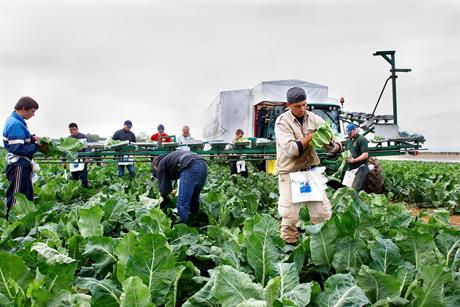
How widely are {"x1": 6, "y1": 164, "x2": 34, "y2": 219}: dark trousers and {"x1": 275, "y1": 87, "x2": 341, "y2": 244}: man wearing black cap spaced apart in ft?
11.8

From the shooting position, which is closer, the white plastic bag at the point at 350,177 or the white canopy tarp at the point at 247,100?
the white plastic bag at the point at 350,177

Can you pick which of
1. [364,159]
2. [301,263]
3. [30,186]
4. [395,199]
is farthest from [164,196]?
[395,199]

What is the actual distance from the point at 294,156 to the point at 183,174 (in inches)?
65.7

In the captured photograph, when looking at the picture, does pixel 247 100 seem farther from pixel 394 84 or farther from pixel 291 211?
pixel 291 211

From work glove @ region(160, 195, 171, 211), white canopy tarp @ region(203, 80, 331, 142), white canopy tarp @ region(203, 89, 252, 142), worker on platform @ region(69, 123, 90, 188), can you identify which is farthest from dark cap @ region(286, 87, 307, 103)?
white canopy tarp @ region(203, 89, 252, 142)

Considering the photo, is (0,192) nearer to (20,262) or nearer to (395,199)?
(20,262)

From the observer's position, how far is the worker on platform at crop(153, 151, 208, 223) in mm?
5129

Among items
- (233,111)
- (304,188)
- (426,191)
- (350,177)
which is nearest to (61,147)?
(304,188)

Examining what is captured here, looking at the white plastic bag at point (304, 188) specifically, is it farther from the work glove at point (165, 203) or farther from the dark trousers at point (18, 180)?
the dark trousers at point (18, 180)

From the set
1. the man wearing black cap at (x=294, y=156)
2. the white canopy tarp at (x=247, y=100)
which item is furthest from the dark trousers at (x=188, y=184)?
the white canopy tarp at (x=247, y=100)

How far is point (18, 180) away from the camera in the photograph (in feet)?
18.6

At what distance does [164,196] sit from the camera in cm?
547

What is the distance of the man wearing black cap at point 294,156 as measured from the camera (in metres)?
4.08

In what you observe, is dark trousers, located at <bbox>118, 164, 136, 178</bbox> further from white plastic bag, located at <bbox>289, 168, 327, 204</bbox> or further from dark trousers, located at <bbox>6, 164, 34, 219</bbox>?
white plastic bag, located at <bbox>289, 168, 327, 204</bbox>
